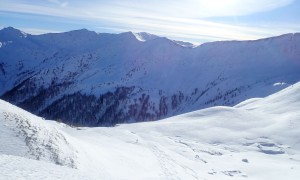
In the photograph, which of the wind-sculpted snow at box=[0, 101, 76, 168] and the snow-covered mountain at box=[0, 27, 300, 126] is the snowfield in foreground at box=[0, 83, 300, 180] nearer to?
the wind-sculpted snow at box=[0, 101, 76, 168]

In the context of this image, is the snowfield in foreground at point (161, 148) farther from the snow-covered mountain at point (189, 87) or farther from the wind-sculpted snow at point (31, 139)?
the snow-covered mountain at point (189, 87)

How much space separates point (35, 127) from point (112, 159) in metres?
5.76

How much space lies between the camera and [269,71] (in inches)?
6393

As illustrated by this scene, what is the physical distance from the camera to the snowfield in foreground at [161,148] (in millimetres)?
22411

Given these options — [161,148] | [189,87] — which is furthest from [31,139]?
[189,87]

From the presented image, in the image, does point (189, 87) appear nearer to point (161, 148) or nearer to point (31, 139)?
point (161, 148)

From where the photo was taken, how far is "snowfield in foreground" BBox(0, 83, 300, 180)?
22411 mm

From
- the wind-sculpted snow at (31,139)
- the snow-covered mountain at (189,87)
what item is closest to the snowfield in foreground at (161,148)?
the wind-sculpted snow at (31,139)

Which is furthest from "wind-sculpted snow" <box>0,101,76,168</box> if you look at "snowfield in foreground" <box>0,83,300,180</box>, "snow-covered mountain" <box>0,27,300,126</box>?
"snow-covered mountain" <box>0,27,300,126</box>

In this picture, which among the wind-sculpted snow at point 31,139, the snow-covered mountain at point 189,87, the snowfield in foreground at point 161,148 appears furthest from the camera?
the snow-covered mountain at point 189,87

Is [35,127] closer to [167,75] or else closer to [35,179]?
[35,179]

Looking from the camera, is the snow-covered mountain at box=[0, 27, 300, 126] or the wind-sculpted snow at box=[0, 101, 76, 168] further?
the snow-covered mountain at box=[0, 27, 300, 126]

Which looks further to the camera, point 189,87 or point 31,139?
point 189,87

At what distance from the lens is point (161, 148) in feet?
118
